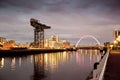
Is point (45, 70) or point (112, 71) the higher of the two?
point (112, 71)

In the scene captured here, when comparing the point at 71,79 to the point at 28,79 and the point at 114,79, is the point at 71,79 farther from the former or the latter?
the point at 114,79

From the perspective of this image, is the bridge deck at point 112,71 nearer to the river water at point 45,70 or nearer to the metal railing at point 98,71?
the metal railing at point 98,71

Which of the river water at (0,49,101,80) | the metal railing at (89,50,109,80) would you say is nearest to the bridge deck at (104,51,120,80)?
the metal railing at (89,50,109,80)

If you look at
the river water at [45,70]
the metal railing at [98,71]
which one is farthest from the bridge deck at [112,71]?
the river water at [45,70]

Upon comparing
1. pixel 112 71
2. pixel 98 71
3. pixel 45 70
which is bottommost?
pixel 45 70

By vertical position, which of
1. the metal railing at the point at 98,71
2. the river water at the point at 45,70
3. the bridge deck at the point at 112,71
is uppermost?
the metal railing at the point at 98,71

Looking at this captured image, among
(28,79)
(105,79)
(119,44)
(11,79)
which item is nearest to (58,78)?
(28,79)

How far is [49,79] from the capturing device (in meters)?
37.1

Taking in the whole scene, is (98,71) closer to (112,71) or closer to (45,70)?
(112,71)

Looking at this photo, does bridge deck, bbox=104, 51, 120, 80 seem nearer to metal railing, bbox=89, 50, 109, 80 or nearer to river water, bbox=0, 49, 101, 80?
metal railing, bbox=89, 50, 109, 80

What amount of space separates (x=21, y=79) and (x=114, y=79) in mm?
23629

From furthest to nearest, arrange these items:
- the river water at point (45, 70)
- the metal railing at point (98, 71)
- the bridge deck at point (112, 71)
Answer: the river water at point (45, 70)
the bridge deck at point (112, 71)
the metal railing at point (98, 71)

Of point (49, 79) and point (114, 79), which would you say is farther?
point (49, 79)

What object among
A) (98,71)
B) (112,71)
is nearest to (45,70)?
(112,71)
